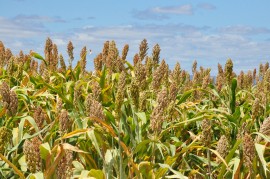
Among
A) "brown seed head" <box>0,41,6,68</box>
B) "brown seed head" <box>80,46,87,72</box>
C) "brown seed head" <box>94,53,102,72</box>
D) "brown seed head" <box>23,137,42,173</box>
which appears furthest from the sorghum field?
"brown seed head" <box>0,41,6,68</box>

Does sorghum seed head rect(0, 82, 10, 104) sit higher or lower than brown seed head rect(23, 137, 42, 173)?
higher

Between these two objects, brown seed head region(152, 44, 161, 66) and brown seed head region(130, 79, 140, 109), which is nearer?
brown seed head region(130, 79, 140, 109)

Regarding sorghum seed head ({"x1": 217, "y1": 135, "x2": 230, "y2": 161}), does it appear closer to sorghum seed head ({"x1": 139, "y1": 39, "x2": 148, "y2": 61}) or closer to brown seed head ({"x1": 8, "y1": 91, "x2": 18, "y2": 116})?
brown seed head ({"x1": 8, "y1": 91, "x2": 18, "y2": 116})

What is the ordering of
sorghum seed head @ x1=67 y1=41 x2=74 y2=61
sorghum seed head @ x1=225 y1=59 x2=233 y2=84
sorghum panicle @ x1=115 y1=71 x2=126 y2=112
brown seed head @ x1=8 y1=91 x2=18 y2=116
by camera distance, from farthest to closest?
sorghum seed head @ x1=67 y1=41 x2=74 y2=61 < sorghum seed head @ x1=225 y1=59 x2=233 y2=84 < brown seed head @ x1=8 y1=91 x2=18 y2=116 < sorghum panicle @ x1=115 y1=71 x2=126 y2=112

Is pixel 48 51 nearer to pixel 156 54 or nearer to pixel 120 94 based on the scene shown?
pixel 156 54

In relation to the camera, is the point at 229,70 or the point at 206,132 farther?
the point at 229,70

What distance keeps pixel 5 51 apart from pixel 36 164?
5444 millimetres

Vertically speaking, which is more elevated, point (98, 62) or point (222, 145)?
point (98, 62)

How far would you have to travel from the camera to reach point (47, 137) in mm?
3742

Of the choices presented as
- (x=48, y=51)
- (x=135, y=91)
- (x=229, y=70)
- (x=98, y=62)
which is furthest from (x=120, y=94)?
(x=48, y=51)

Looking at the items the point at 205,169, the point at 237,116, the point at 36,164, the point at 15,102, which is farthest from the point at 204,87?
the point at 36,164

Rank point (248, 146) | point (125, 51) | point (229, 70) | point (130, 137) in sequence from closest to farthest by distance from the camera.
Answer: point (248, 146) < point (130, 137) < point (229, 70) < point (125, 51)

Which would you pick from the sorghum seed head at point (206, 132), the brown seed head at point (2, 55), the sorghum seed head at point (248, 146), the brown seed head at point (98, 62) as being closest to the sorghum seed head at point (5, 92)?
the sorghum seed head at point (206, 132)

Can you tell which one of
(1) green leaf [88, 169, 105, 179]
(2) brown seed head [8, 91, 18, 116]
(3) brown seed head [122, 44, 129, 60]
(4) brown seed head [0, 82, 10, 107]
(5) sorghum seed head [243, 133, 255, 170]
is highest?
A: (3) brown seed head [122, 44, 129, 60]
